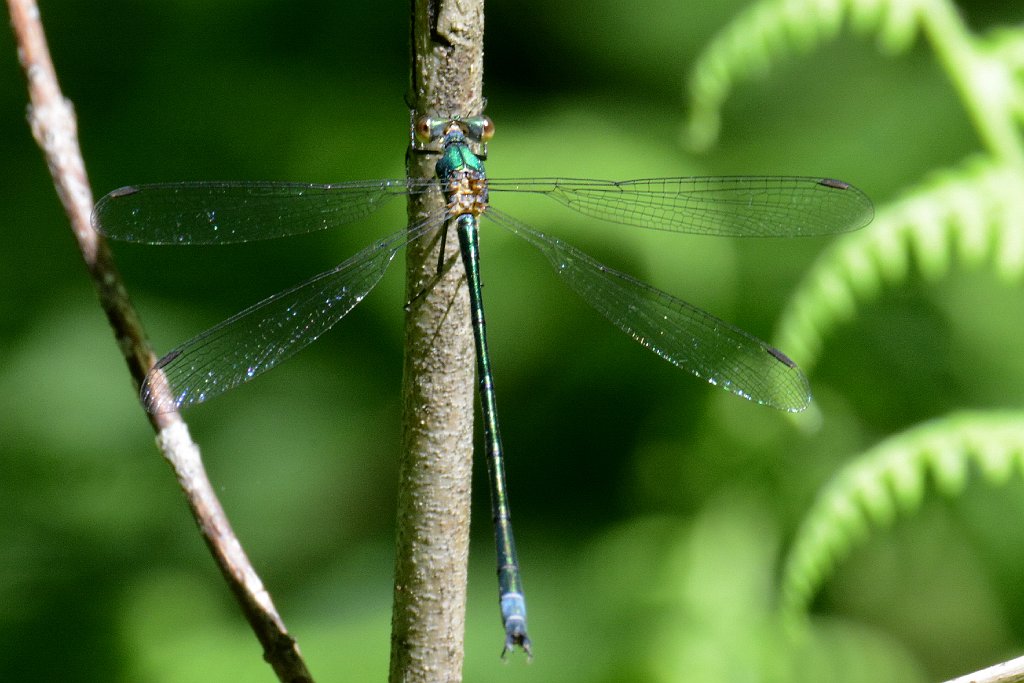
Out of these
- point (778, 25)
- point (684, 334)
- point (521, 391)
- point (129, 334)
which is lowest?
point (521, 391)

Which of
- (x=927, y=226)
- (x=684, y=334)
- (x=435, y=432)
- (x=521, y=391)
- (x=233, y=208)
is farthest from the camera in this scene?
(x=521, y=391)

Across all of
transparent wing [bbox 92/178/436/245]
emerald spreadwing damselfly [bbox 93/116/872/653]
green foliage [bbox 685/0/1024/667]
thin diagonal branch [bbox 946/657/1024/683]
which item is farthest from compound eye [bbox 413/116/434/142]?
green foliage [bbox 685/0/1024/667]

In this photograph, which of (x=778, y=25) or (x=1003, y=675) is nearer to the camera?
(x=1003, y=675)

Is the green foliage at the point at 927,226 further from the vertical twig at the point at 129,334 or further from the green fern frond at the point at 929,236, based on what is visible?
the vertical twig at the point at 129,334

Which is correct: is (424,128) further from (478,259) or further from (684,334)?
(684,334)

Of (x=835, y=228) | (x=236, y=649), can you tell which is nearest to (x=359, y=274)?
(x=835, y=228)

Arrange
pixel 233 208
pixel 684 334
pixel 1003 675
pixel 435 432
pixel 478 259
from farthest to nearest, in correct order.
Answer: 1. pixel 684 334
2. pixel 233 208
3. pixel 478 259
4. pixel 435 432
5. pixel 1003 675

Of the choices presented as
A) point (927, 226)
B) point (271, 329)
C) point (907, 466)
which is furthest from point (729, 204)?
point (271, 329)
